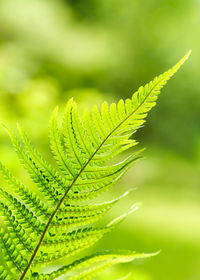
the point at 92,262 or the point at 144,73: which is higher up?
the point at 144,73

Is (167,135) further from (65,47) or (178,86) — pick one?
(65,47)

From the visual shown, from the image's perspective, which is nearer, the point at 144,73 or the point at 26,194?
the point at 26,194

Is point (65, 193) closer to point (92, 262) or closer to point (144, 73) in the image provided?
point (92, 262)

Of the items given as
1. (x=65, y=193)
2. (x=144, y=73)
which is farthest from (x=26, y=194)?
(x=144, y=73)

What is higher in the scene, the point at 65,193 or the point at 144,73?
the point at 144,73

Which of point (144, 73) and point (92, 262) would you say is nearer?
point (92, 262)

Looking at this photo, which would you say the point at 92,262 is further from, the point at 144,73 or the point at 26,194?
the point at 144,73
